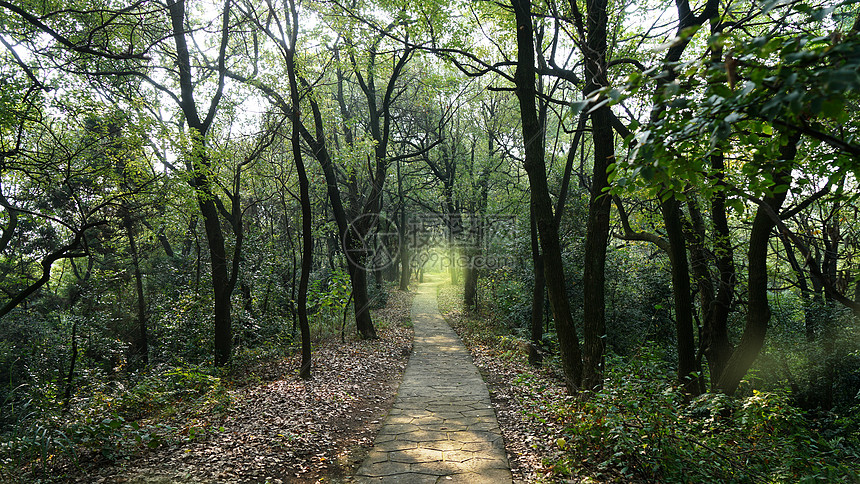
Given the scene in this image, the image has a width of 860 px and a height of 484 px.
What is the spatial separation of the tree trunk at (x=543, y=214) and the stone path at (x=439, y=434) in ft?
5.17

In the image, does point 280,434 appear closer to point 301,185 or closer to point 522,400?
point 522,400

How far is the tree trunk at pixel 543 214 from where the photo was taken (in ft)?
21.2

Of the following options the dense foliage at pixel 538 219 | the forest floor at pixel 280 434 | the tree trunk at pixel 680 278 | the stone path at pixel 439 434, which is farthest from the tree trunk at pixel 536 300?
the tree trunk at pixel 680 278

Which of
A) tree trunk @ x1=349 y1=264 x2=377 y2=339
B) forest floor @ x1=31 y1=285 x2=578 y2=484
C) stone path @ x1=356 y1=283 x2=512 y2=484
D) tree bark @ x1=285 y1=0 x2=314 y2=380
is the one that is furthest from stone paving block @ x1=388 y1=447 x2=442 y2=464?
tree trunk @ x1=349 y1=264 x2=377 y2=339

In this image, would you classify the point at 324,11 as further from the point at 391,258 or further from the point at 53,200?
the point at 391,258

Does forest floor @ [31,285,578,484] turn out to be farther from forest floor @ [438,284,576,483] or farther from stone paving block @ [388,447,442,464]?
stone paving block @ [388,447,442,464]

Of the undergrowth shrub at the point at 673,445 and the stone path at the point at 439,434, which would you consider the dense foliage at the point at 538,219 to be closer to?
the undergrowth shrub at the point at 673,445

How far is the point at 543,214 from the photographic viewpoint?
21.4ft

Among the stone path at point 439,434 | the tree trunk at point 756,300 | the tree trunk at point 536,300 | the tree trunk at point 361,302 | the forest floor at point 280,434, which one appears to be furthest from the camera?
the tree trunk at point 361,302

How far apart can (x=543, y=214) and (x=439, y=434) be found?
358 centimetres

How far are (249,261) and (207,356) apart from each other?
13.3ft

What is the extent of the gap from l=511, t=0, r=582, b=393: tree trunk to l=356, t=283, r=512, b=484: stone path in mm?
1575

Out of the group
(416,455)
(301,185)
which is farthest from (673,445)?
(301,185)

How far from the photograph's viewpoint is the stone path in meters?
4.45
